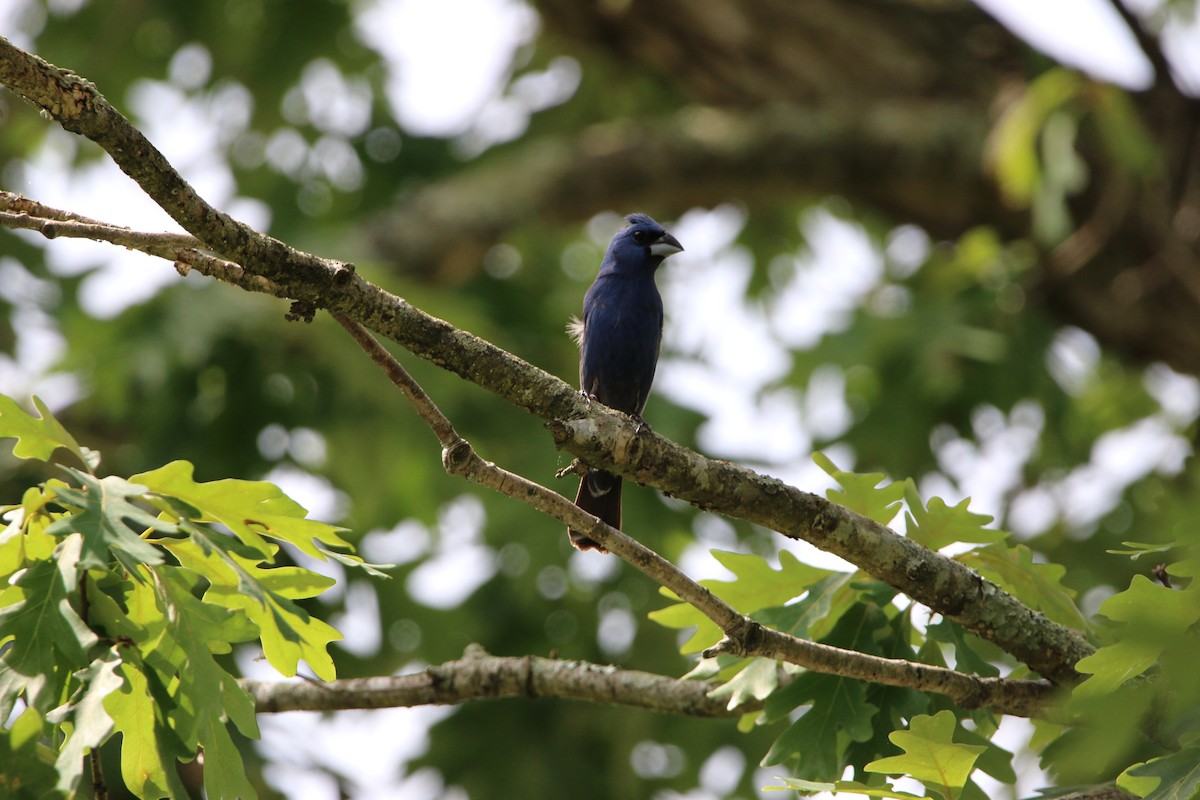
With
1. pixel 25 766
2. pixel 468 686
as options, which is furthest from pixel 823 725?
pixel 25 766

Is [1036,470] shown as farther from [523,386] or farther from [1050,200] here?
[523,386]

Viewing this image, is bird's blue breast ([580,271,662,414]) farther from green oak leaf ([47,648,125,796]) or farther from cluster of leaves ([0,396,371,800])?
green oak leaf ([47,648,125,796])

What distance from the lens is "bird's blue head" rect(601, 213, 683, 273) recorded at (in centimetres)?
694

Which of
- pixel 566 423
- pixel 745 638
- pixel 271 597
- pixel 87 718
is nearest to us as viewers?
pixel 87 718

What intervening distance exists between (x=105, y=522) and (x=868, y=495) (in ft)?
6.83

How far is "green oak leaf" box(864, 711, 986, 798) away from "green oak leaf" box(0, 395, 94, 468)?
2.00 metres

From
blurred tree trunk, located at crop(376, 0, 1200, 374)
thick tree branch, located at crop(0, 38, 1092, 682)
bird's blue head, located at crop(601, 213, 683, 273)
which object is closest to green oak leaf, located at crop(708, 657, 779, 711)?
thick tree branch, located at crop(0, 38, 1092, 682)

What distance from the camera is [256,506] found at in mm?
2906

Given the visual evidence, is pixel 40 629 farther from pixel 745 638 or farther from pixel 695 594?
pixel 745 638

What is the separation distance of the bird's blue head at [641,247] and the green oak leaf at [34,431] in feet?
14.4

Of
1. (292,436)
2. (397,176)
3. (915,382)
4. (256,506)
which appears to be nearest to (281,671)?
(256,506)

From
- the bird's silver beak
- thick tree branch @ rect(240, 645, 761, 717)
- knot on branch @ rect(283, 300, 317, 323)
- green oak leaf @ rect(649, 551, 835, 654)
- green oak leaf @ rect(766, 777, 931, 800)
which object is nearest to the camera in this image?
green oak leaf @ rect(766, 777, 931, 800)

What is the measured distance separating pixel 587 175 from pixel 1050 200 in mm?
4130

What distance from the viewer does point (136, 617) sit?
291 centimetres
